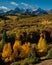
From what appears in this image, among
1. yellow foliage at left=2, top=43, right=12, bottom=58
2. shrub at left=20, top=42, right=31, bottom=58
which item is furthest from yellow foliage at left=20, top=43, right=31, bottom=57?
yellow foliage at left=2, top=43, right=12, bottom=58

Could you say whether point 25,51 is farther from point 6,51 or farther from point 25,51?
point 6,51

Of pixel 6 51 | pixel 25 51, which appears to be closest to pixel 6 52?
pixel 6 51

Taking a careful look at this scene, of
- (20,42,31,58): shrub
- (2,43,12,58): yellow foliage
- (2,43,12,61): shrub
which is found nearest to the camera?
(20,42,31,58): shrub

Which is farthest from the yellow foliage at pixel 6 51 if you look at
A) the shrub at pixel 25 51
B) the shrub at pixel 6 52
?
the shrub at pixel 25 51

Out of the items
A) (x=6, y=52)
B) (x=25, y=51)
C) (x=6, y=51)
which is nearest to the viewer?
(x=25, y=51)

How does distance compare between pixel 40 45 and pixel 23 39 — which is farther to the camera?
pixel 23 39

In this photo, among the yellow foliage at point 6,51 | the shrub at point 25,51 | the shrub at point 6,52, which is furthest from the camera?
the yellow foliage at point 6,51

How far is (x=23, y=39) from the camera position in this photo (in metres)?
141

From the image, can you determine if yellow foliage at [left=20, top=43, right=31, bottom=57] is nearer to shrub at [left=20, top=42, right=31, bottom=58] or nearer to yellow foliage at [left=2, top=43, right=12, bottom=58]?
shrub at [left=20, top=42, right=31, bottom=58]

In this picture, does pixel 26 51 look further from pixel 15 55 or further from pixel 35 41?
pixel 35 41

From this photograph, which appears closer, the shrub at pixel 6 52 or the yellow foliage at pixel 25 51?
the yellow foliage at pixel 25 51

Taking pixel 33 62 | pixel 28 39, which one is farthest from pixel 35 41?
pixel 33 62

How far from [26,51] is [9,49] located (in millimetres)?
10048

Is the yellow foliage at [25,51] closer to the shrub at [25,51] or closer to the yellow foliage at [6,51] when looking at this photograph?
the shrub at [25,51]
